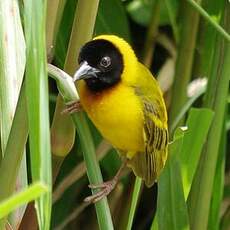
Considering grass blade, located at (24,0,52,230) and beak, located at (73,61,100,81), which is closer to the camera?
grass blade, located at (24,0,52,230)

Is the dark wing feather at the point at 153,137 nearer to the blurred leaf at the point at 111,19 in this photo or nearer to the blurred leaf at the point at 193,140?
the blurred leaf at the point at 193,140

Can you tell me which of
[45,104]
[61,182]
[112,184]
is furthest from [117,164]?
[45,104]

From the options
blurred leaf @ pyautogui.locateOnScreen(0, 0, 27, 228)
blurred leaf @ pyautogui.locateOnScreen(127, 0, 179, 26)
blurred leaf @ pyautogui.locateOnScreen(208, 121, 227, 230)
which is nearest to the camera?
blurred leaf @ pyautogui.locateOnScreen(0, 0, 27, 228)

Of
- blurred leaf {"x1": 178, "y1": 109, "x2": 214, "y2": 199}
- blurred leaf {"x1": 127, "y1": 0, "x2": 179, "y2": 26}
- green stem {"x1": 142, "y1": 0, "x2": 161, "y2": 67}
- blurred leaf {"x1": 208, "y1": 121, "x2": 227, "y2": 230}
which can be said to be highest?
blurred leaf {"x1": 127, "y1": 0, "x2": 179, "y2": 26}

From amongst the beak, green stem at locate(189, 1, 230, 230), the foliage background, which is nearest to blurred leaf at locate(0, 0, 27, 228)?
the foliage background

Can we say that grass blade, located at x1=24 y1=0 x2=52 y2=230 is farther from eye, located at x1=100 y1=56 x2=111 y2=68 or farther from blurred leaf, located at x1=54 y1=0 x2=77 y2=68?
blurred leaf, located at x1=54 y1=0 x2=77 y2=68

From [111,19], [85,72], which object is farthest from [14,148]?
[111,19]

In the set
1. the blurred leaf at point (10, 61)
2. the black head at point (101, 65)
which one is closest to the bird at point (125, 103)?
the black head at point (101, 65)
